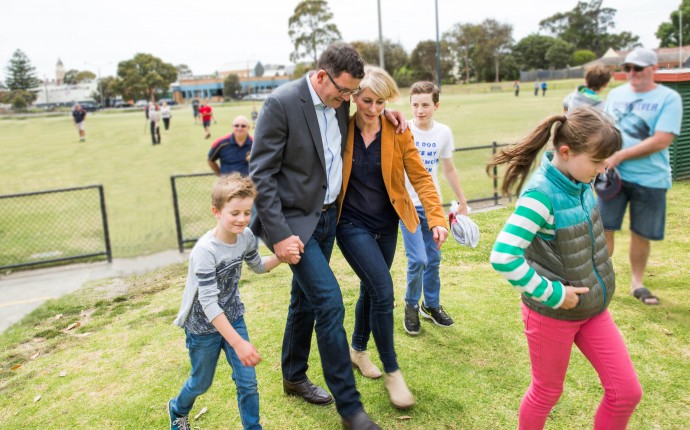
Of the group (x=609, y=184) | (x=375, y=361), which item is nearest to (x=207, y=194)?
(x=375, y=361)

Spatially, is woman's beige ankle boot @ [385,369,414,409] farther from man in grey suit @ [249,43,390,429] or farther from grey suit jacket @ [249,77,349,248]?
grey suit jacket @ [249,77,349,248]

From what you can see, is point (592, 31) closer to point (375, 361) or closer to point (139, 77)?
point (139, 77)

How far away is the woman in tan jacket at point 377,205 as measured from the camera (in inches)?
120

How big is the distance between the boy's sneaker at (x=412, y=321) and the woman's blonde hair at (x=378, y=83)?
173 centimetres

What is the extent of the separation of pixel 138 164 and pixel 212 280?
16699mm

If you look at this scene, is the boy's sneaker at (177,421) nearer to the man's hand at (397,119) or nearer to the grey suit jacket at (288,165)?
the grey suit jacket at (288,165)

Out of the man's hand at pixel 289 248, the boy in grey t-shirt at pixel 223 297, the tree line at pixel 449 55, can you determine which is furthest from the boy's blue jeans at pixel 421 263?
the tree line at pixel 449 55

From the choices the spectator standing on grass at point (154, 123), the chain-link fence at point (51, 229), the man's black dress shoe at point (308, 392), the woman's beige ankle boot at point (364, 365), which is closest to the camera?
the man's black dress shoe at point (308, 392)

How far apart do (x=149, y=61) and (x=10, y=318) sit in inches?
3669

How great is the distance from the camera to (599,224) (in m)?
2.36

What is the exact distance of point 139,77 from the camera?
90.0m

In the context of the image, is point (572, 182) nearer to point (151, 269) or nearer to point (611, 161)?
point (611, 161)

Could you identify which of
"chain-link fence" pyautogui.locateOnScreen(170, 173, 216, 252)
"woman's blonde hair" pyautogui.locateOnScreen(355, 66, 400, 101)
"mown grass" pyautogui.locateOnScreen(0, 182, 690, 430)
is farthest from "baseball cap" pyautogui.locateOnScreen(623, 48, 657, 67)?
"chain-link fence" pyautogui.locateOnScreen(170, 173, 216, 252)

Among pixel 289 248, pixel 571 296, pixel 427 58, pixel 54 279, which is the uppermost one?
pixel 427 58
